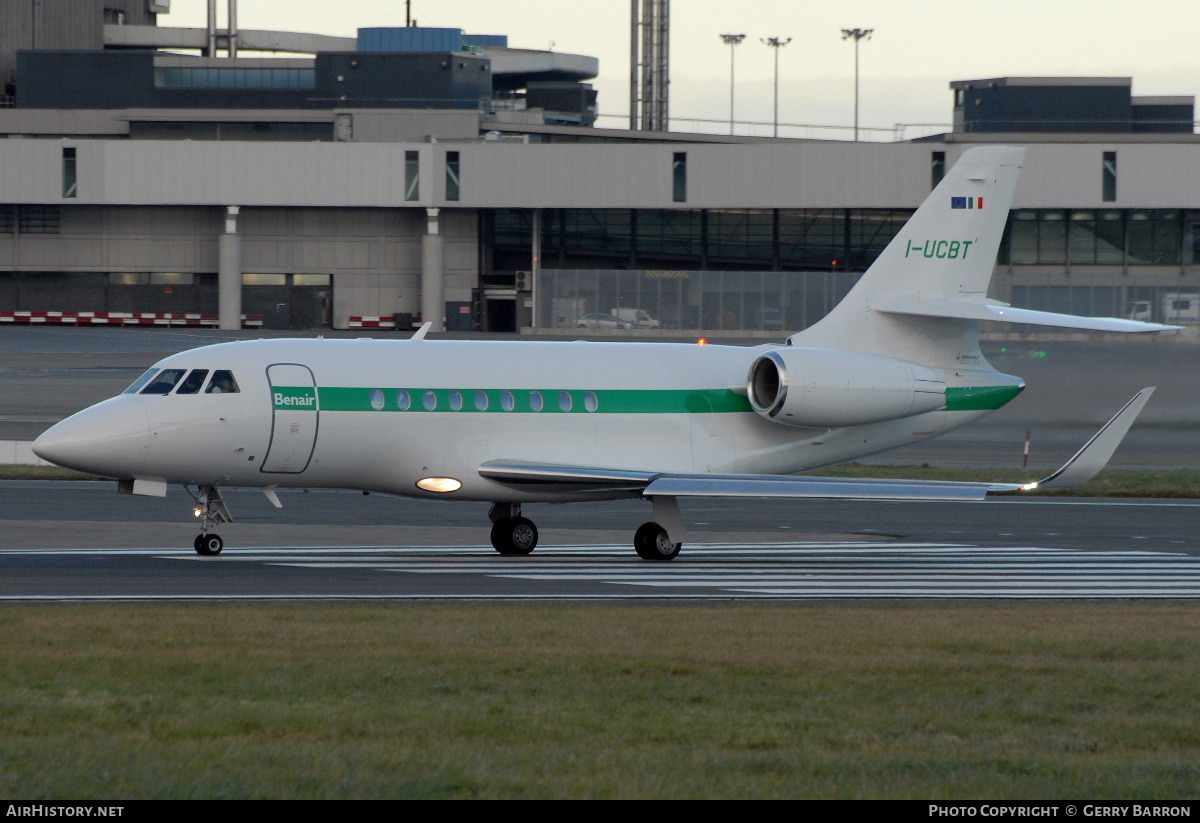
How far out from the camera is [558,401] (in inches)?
909

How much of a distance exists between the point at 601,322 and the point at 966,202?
4341 centimetres

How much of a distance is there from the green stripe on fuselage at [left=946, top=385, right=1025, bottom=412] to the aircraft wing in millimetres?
3072

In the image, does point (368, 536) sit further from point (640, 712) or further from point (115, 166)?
point (115, 166)

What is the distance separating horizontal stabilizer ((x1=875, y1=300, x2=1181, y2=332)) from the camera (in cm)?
2222

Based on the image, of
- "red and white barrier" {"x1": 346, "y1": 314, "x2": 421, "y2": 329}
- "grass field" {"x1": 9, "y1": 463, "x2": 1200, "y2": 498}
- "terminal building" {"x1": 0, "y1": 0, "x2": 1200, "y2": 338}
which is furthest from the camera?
"red and white barrier" {"x1": 346, "y1": 314, "x2": 421, "y2": 329}

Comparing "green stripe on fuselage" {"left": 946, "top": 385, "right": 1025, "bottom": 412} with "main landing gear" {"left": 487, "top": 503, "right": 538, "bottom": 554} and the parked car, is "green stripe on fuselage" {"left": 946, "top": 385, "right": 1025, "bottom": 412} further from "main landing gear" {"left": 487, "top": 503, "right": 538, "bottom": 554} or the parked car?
the parked car

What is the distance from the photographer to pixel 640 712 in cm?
958

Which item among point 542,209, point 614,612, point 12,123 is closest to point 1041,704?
point 614,612

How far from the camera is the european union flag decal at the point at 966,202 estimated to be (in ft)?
83.5

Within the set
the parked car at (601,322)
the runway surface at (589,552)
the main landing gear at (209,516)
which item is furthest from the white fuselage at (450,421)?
the parked car at (601,322)

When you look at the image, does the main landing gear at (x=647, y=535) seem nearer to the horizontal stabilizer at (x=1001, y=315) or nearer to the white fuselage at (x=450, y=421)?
the white fuselage at (x=450, y=421)

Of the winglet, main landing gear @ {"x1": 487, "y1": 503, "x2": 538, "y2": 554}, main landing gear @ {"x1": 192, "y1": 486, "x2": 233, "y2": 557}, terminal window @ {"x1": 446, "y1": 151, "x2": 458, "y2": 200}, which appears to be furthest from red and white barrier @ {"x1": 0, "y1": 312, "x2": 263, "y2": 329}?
the winglet

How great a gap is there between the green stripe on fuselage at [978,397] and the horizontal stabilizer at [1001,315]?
131cm

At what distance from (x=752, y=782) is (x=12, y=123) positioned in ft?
287
